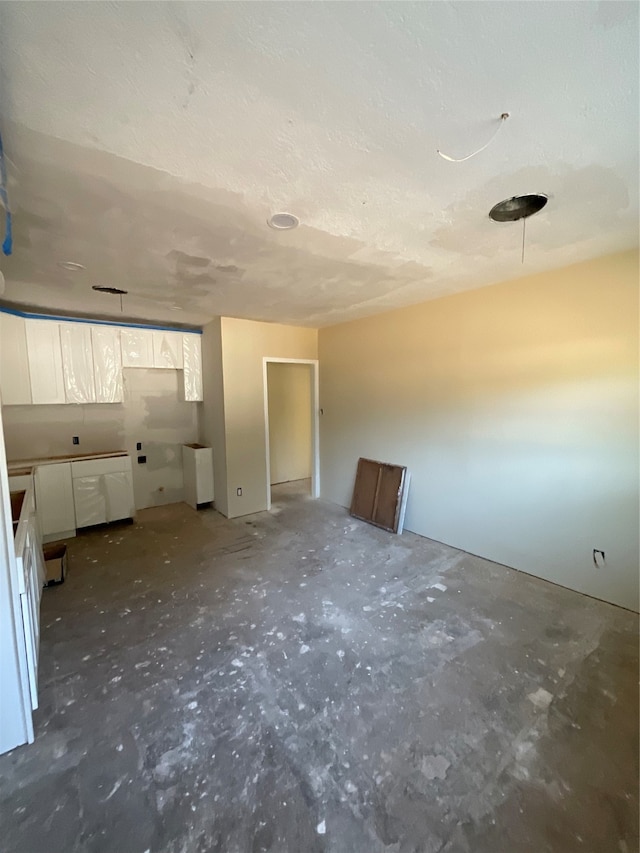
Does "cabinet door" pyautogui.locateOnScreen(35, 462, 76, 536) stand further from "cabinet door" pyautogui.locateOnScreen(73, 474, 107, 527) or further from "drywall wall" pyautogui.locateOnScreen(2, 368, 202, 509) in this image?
"drywall wall" pyautogui.locateOnScreen(2, 368, 202, 509)

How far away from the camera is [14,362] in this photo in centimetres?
354

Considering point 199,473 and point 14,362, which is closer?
point 14,362

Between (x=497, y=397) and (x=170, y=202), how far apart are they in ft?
9.37

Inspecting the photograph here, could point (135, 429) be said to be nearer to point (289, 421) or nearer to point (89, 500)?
point (89, 500)

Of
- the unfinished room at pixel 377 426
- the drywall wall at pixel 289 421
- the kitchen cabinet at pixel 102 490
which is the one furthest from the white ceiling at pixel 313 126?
the drywall wall at pixel 289 421

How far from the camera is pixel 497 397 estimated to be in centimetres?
311

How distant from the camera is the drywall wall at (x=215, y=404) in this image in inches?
170

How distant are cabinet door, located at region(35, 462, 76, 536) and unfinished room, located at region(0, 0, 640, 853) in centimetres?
3

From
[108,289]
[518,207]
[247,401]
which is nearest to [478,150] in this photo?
[518,207]

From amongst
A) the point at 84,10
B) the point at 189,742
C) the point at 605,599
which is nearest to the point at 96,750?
the point at 189,742

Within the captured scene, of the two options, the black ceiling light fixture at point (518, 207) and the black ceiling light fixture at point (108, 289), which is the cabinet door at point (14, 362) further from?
the black ceiling light fixture at point (518, 207)

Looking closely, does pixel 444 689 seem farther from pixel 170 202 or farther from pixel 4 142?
pixel 4 142

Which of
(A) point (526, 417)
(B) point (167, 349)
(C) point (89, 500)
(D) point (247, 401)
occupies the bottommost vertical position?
(C) point (89, 500)

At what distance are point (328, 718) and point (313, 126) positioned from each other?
252 cm
